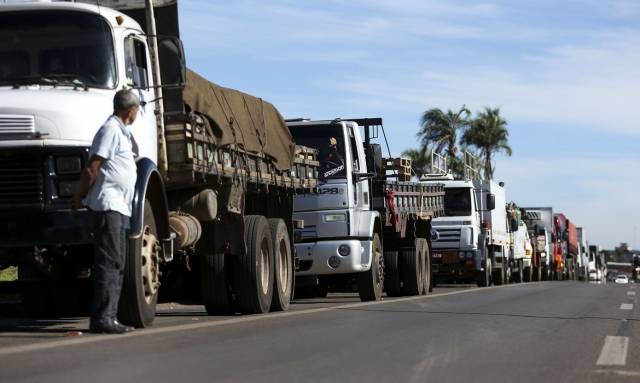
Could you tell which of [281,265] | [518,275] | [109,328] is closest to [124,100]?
[109,328]

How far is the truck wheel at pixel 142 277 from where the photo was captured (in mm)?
9766

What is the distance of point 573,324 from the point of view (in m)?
12.0

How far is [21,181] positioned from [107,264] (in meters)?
1.05

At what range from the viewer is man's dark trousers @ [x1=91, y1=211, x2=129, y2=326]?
30.0 ft

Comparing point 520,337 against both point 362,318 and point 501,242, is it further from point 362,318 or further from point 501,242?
point 501,242

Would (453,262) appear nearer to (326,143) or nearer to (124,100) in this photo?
(326,143)

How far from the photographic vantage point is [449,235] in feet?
101

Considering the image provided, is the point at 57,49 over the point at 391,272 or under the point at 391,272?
over

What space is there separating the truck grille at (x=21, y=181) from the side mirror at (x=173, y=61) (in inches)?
63.2

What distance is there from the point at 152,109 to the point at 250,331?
2.41 m

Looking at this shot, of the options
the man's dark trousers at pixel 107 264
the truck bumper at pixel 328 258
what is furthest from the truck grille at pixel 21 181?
the truck bumper at pixel 328 258

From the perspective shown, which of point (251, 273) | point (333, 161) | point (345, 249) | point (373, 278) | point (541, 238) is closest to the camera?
point (251, 273)

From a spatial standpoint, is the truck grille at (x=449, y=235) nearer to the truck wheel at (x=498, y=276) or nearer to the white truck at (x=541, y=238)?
the truck wheel at (x=498, y=276)

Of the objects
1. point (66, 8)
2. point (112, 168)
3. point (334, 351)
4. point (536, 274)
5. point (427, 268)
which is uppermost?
point (66, 8)
